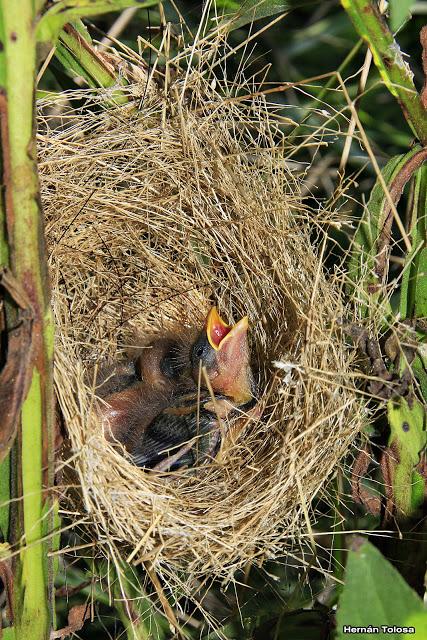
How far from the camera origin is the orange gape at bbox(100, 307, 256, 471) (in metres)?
1.54

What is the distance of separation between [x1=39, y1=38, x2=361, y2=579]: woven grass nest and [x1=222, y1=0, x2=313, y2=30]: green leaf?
4.0 inches

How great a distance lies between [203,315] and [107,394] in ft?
1.01

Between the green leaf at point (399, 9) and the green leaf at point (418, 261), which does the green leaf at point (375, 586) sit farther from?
the green leaf at point (399, 9)

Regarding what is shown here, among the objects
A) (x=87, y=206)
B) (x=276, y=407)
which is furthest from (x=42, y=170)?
(x=276, y=407)

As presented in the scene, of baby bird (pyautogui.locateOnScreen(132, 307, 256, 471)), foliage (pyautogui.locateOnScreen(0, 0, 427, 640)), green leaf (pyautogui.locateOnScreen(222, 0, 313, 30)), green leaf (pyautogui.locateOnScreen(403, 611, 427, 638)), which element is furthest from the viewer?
baby bird (pyautogui.locateOnScreen(132, 307, 256, 471))

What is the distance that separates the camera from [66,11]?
34.8 inches

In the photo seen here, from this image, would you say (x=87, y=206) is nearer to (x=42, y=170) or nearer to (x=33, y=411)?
(x=42, y=170)

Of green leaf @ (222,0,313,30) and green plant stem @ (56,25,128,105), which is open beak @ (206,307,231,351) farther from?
green leaf @ (222,0,313,30)

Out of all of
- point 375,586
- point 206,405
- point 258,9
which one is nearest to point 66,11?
point 258,9

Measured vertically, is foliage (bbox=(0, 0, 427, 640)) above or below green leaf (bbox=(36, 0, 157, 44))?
below

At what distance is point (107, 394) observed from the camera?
1679 mm

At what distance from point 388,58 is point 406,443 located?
0.63 m

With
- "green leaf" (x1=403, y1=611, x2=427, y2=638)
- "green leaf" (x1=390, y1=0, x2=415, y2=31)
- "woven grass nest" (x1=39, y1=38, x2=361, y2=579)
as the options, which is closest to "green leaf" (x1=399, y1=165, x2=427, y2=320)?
"woven grass nest" (x1=39, y1=38, x2=361, y2=579)

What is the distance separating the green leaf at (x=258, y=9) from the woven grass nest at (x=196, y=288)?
102mm
